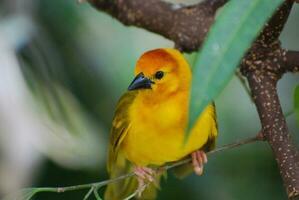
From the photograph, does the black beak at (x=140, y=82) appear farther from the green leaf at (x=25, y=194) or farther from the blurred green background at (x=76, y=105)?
the blurred green background at (x=76, y=105)

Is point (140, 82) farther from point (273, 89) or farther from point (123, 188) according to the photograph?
point (123, 188)

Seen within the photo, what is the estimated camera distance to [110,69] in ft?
3.97

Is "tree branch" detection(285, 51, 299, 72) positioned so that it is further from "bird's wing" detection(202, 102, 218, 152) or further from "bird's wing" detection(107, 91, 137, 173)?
"bird's wing" detection(107, 91, 137, 173)

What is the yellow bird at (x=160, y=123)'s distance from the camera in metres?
0.70

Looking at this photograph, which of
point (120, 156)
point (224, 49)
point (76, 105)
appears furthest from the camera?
point (76, 105)

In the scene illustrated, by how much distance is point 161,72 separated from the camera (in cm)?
70

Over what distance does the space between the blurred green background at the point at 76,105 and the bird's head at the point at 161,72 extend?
0.78 ft

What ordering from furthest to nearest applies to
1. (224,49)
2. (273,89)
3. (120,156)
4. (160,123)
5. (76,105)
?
(76,105) → (120,156) → (160,123) → (273,89) → (224,49)

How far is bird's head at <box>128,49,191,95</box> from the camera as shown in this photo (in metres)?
0.65

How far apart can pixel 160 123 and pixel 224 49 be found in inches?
12.8

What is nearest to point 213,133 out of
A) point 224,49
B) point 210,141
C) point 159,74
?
point 210,141

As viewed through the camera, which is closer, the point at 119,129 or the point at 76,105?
the point at 119,129

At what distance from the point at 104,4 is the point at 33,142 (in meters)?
0.41

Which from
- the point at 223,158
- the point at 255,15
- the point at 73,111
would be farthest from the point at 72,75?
the point at 255,15
